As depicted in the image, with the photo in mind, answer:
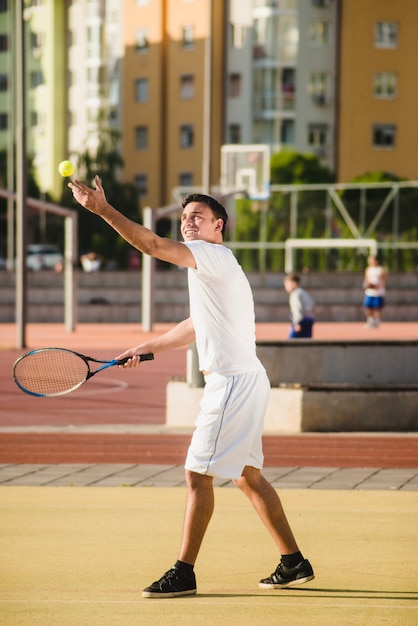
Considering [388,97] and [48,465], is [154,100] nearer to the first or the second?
[388,97]

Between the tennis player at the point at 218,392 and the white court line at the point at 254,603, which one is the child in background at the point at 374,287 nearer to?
the tennis player at the point at 218,392

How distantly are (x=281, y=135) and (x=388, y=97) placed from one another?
690 centimetres

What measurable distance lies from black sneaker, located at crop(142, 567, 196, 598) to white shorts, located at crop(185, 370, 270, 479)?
49cm

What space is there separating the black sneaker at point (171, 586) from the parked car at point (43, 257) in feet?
210

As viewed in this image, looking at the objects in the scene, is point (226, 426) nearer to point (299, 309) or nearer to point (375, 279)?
point (299, 309)

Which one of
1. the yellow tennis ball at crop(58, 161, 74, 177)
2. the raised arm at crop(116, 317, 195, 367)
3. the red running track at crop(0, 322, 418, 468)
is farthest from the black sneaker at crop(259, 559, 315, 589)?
the red running track at crop(0, 322, 418, 468)

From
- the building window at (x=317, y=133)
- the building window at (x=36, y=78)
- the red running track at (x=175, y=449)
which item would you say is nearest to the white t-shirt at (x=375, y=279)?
the red running track at (x=175, y=449)

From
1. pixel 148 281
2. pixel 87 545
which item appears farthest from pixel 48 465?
pixel 148 281

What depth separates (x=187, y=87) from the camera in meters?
85.3

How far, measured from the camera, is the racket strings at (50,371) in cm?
675

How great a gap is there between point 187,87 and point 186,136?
3081mm

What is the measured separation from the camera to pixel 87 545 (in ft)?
24.2

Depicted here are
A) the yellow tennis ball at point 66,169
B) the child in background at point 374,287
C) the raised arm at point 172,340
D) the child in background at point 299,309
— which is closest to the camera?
the yellow tennis ball at point 66,169

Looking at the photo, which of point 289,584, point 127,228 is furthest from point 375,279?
point 127,228
